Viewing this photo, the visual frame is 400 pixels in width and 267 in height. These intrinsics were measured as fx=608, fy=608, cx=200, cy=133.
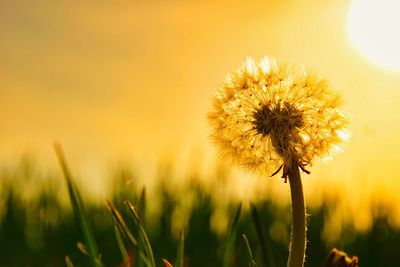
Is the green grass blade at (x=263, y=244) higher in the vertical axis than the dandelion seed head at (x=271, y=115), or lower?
lower

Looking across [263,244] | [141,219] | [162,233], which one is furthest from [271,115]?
[162,233]

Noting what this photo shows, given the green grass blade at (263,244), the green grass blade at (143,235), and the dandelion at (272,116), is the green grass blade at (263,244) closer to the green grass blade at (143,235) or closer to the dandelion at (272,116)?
the dandelion at (272,116)

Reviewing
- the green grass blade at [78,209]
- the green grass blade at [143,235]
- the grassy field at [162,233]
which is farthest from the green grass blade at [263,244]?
the grassy field at [162,233]

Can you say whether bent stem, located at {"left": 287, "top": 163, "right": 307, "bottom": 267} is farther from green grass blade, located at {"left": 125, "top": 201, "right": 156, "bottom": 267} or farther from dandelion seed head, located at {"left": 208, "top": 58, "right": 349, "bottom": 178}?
green grass blade, located at {"left": 125, "top": 201, "right": 156, "bottom": 267}

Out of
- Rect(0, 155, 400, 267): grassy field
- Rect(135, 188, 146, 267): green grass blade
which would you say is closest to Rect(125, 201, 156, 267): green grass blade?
Rect(135, 188, 146, 267): green grass blade

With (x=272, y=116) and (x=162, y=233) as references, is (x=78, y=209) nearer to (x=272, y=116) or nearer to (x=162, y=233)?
(x=272, y=116)

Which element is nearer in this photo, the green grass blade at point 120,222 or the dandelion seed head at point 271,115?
the green grass blade at point 120,222

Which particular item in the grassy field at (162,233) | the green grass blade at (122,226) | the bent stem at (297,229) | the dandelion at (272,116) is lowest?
the grassy field at (162,233)

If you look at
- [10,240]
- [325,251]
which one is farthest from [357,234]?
[10,240]

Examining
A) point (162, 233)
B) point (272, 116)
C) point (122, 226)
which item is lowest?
point (162, 233)
